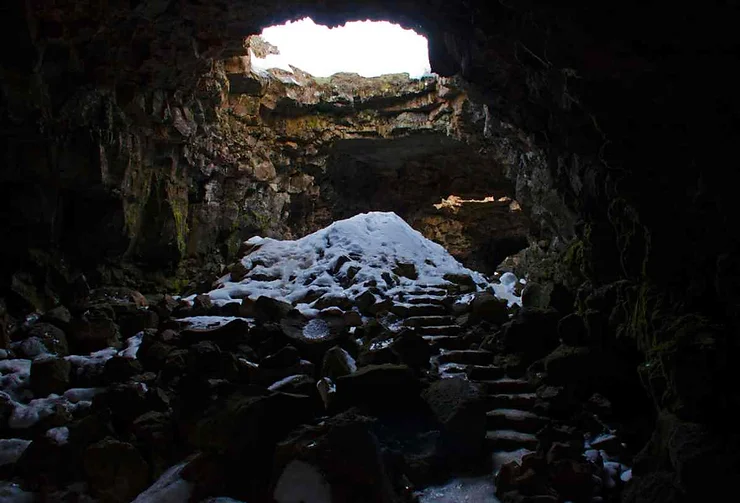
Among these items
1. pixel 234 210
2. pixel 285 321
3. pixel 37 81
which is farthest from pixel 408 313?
pixel 234 210

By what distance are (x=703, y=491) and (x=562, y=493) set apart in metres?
1.06

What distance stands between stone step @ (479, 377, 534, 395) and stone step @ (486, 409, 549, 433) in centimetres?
48

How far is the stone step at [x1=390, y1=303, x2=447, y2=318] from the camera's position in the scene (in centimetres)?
821

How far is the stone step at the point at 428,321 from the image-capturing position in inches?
310

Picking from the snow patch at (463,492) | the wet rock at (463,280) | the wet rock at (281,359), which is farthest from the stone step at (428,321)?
the snow patch at (463,492)

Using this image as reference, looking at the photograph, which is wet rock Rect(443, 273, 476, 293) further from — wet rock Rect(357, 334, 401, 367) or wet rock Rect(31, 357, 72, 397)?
wet rock Rect(31, 357, 72, 397)

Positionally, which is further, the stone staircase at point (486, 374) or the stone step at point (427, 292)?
the stone step at point (427, 292)

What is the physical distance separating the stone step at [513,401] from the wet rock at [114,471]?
353 cm

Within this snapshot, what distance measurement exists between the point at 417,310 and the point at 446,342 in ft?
3.57

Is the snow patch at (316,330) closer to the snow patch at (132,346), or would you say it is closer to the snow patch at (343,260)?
the snow patch at (343,260)

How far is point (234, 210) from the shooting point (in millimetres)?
13516

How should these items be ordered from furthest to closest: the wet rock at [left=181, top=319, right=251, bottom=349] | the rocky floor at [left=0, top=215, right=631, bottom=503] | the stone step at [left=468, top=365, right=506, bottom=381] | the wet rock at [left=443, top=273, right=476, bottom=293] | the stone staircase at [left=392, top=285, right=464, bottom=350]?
the wet rock at [left=443, top=273, right=476, bottom=293], the stone staircase at [left=392, top=285, right=464, bottom=350], the wet rock at [left=181, top=319, right=251, bottom=349], the stone step at [left=468, top=365, right=506, bottom=381], the rocky floor at [left=0, top=215, right=631, bottom=503]

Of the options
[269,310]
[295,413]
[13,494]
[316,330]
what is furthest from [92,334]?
[295,413]

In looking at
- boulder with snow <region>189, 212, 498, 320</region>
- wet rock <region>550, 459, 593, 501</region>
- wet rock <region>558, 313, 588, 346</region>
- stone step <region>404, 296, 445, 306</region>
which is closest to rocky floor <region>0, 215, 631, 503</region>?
wet rock <region>550, 459, 593, 501</region>
